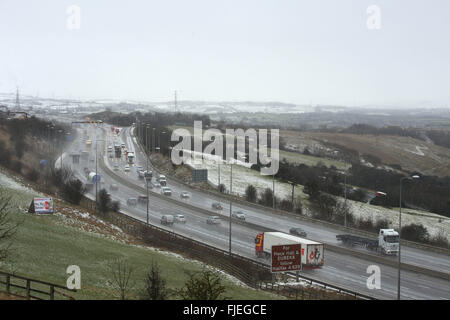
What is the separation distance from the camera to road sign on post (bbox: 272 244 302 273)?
2855 centimetres

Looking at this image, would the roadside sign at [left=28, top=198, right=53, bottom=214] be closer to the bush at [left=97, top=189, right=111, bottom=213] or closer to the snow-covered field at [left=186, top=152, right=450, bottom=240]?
the bush at [left=97, top=189, right=111, bottom=213]

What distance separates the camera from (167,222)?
4794 cm

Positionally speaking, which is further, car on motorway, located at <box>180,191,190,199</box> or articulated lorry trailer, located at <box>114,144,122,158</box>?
articulated lorry trailer, located at <box>114,144,122,158</box>

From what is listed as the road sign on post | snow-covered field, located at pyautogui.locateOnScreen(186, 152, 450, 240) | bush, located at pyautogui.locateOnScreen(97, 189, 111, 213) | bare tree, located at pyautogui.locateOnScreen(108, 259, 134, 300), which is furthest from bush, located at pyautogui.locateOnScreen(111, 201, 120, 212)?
the road sign on post

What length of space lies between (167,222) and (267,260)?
46.5 ft

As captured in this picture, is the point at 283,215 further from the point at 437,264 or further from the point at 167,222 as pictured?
the point at 437,264

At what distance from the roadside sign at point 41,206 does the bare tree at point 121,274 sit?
10460 millimetres

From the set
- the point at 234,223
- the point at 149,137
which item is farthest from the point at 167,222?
the point at 149,137

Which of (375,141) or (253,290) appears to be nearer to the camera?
(253,290)

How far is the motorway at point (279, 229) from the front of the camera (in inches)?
1197

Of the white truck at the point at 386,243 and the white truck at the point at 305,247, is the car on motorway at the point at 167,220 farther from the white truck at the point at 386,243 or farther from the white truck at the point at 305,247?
the white truck at the point at 386,243

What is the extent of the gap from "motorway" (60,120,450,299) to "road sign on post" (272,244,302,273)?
3.15 meters
